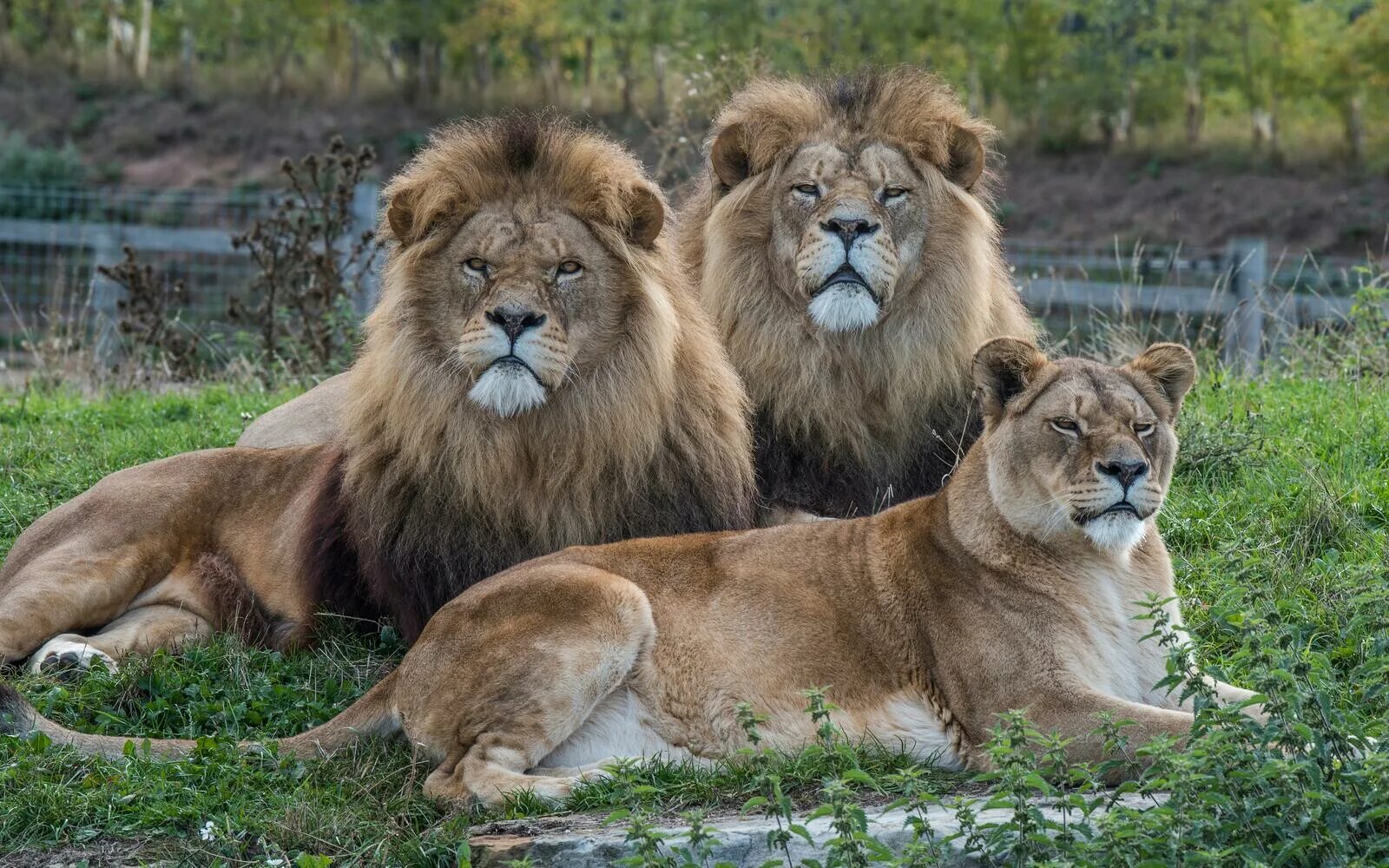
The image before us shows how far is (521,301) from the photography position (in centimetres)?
500

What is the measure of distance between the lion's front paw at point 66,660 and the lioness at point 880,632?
861 mm

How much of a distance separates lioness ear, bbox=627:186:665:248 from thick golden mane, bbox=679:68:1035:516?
0.71m

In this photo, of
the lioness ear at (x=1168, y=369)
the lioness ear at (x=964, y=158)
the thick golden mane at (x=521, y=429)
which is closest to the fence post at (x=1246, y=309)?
the lioness ear at (x=964, y=158)

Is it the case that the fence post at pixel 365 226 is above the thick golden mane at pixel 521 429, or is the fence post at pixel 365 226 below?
below

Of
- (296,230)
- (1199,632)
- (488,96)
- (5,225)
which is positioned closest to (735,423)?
(1199,632)

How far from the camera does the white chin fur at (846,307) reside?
574cm

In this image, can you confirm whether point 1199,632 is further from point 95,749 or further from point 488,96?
point 488,96

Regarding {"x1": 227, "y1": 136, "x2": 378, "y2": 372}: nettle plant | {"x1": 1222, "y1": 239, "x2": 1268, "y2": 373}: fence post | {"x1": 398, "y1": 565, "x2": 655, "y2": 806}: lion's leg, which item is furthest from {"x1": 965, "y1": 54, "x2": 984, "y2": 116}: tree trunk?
{"x1": 398, "y1": 565, "x2": 655, "y2": 806}: lion's leg

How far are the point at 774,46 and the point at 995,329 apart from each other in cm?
2336

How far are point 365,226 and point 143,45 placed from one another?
23.7 meters

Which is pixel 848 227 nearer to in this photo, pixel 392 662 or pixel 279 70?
pixel 392 662

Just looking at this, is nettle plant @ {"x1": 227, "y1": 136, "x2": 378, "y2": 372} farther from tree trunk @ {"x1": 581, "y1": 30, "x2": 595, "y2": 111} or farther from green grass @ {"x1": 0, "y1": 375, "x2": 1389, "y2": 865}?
tree trunk @ {"x1": 581, "y1": 30, "x2": 595, "y2": 111}

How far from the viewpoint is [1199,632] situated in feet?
16.9

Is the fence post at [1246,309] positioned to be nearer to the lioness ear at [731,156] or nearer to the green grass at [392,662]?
the green grass at [392,662]
